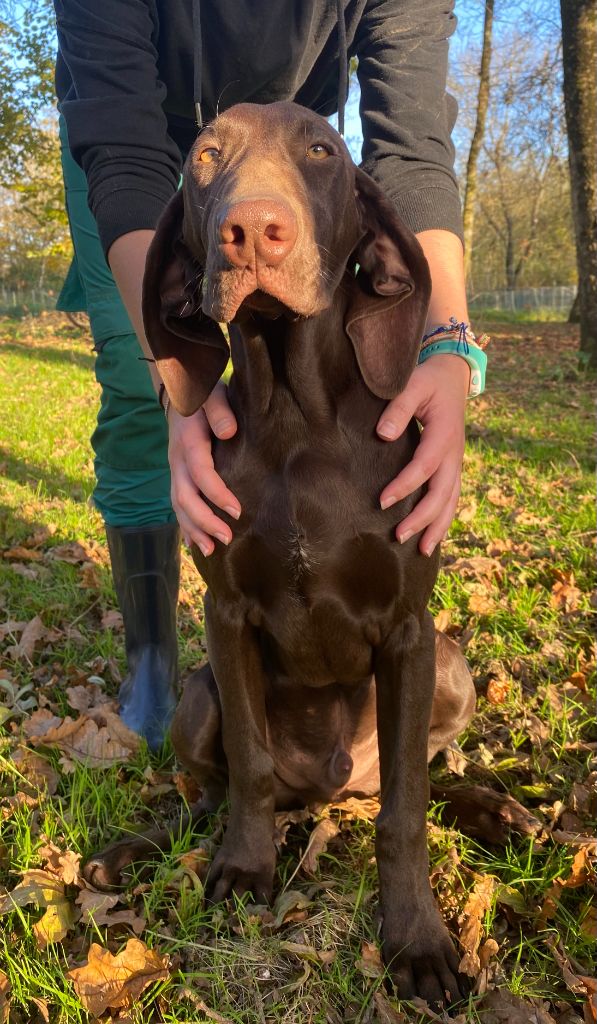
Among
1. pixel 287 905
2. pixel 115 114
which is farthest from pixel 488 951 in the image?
pixel 115 114

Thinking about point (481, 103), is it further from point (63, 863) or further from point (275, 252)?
point (63, 863)

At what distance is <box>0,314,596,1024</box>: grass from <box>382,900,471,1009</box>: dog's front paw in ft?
0.16

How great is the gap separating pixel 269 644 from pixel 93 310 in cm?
166

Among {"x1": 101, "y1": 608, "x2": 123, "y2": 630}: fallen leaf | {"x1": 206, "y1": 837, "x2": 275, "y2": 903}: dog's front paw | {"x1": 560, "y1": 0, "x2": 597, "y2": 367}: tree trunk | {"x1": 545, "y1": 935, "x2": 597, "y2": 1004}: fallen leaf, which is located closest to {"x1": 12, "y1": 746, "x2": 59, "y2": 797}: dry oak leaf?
{"x1": 206, "y1": 837, "x2": 275, "y2": 903}: dog's front paw

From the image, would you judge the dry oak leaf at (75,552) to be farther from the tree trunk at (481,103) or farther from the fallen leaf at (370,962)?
the tree trunk at (481,103)

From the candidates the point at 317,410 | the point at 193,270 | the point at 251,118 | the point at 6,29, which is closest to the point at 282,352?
the point at 317,410

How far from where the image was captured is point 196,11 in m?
2.45

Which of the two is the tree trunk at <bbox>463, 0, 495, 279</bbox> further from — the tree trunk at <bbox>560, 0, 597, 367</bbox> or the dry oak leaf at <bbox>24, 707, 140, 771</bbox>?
the dry oak leaf at <bbox>24, 707, 140, 771</bbox>

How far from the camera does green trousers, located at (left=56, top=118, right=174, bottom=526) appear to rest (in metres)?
3.14

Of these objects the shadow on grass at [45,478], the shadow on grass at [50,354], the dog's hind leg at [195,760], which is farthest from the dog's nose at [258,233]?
the shadow on grass at [50,354]

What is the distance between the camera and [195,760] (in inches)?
93.4

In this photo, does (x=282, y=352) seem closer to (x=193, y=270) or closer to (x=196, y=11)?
(x=193, y=270)

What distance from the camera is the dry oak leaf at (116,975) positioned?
1.74 meters

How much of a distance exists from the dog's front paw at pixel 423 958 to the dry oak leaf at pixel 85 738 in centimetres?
116
